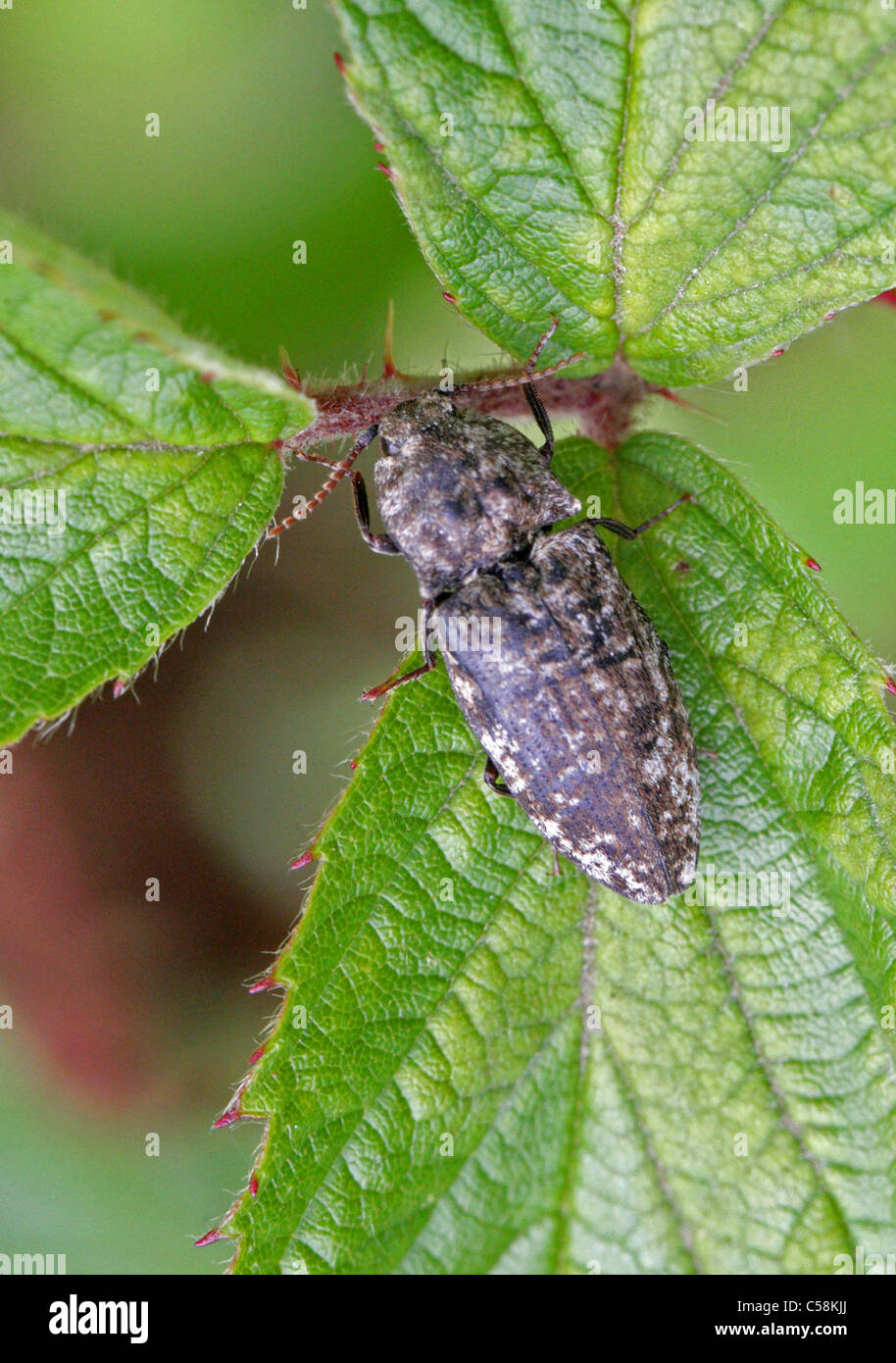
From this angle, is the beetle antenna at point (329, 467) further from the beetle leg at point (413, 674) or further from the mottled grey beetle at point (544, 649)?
the beetle leg at point (413, 674)

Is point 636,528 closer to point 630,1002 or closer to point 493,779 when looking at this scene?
point 493,779

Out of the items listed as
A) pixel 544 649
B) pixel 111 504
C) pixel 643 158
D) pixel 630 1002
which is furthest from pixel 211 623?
pixel 643 158

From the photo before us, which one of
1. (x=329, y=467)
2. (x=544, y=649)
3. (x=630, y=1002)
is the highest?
(x=329, y=467)

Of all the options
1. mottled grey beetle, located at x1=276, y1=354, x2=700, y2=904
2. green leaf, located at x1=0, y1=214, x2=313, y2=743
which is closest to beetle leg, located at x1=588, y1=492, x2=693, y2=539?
mottled grey beetle, located at x1=276, y1=354, x2=700, y2=904

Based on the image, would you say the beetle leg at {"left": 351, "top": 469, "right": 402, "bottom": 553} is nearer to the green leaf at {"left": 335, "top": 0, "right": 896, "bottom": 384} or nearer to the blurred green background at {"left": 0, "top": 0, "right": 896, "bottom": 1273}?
the blurred green background at {"left": 0, "top": 0, "right": 896, "bottom": 1273}

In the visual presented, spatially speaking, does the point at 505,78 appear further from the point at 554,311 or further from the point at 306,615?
the point at 306,615
